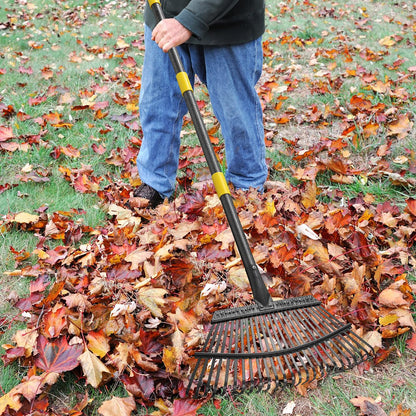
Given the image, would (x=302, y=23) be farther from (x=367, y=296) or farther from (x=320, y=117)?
(x=367, y=296)

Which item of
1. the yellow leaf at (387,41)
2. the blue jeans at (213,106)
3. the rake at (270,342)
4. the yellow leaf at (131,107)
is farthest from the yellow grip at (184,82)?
the yellow leaf at (387,41)

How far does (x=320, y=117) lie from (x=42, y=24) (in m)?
4.73

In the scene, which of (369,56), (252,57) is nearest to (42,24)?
(369,56)

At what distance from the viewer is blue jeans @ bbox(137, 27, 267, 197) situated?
6.23 ft

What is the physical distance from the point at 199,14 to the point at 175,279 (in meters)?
1.11

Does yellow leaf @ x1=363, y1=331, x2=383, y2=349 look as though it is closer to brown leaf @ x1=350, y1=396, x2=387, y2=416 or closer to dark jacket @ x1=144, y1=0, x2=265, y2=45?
brown leaf @ x1=350, y1=396, x2=387, y2=416

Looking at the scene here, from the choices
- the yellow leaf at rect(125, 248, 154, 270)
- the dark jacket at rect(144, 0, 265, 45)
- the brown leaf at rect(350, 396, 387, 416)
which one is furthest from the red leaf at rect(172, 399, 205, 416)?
the dark jacket at rect(144, 0, 265, 45)

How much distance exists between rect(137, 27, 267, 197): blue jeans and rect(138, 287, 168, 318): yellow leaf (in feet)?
2.62

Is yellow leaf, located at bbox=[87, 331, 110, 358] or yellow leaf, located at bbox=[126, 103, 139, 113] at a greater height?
yellow leaf, located at bbox=[126, 103, 139, 113]

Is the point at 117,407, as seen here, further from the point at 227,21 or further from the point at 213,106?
the point at 227,21

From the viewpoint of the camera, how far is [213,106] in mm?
2072

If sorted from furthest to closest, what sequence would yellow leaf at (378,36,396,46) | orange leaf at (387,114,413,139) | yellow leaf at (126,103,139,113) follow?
yellow leaf at (378,36,396,46) < yellow leaf at (126,103,139,113) < orange leaf at (387,114,413,139)

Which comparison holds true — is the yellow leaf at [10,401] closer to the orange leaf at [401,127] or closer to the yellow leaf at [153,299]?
the yellow leaf at [153,299]

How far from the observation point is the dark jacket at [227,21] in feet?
5.15
